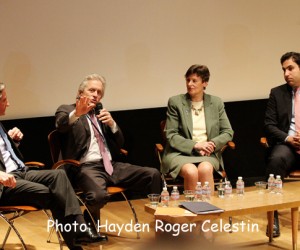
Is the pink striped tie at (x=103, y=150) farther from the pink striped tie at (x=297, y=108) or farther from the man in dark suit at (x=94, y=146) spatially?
the pink striped tie at (x=297, y=108)

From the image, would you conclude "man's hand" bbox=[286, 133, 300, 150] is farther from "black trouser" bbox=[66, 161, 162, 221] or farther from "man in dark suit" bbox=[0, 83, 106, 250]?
"man in dark suit" bbox=[0, 83, 106, 250]

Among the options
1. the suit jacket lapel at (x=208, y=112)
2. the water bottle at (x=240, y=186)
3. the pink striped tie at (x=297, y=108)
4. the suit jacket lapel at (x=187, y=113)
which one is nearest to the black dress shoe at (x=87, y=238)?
the water bottle at (x=240, y=186)

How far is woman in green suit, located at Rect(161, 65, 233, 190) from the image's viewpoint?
15.9ft

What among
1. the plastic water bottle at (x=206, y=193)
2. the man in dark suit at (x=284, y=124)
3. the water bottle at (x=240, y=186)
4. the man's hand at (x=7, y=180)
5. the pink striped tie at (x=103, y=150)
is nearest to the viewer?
the man's hand at (x=7, y=180)

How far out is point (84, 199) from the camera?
4.38 m

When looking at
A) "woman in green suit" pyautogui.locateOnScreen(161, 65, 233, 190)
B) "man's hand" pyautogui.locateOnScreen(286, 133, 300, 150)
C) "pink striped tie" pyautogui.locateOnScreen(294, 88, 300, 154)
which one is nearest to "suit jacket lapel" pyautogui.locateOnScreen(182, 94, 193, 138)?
"woman in green suit" pyautogui.locateOnScreen(161, 65, 233, 190)

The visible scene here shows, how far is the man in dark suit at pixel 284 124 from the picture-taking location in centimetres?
482

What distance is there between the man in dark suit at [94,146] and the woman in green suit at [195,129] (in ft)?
1.14

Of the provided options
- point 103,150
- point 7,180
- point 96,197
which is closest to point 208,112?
point 103,150

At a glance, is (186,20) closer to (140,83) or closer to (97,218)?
(140,83)

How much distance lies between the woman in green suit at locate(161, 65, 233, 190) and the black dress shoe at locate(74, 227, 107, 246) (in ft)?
3.16

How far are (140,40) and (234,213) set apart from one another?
269cm

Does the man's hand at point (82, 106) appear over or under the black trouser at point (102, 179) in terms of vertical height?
over

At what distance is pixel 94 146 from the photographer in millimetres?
4699
